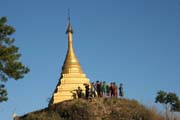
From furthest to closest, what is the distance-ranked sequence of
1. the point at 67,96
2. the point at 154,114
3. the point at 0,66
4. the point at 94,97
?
the point at 67,96, the point at 0,66, the point at 94,97, the point at 154,114

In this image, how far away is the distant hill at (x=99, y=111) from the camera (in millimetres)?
27828

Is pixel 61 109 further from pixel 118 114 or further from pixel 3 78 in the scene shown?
pixel 3 78

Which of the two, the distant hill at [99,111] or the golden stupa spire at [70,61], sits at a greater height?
the golden stupa spire at [70,61]

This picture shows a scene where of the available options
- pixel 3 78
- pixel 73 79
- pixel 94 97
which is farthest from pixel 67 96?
pixel 94 97

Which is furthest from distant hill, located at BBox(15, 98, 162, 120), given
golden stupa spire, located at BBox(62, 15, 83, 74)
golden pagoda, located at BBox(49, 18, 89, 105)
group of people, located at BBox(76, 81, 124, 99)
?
golden stupa spire, located at BBox(62, 15, 83, 74)

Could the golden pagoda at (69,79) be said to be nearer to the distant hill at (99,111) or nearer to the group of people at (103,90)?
the group of people at (103,90)

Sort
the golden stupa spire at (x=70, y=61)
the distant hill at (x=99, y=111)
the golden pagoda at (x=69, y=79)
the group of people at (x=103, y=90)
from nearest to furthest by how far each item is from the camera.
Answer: the distant hill at (x=99, y=111)
the group of people at (x=103, y=90)
the golden pagoda at (x=69, y=79)
the golden stupa spire at (x=70, y=61)

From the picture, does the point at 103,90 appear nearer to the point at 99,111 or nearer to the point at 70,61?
the point at 99,111

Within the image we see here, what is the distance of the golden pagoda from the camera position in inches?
2422

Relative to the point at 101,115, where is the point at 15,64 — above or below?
above

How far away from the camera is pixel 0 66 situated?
3309cm

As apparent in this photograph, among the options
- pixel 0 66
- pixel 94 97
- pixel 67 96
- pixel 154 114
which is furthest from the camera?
pixel 67 96

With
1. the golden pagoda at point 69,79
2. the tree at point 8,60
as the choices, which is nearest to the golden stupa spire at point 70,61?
the golden pagoda at point 69,79

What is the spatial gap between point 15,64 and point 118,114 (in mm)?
8426
